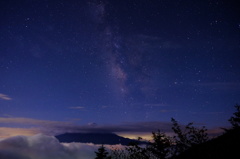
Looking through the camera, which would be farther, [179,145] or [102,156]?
[102,156]

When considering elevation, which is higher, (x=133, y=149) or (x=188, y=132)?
(x=188, y=132)

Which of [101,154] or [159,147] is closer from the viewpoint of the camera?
[159,147]

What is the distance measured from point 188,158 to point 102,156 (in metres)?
23.3

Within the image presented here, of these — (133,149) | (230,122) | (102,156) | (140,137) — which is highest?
(230,122)

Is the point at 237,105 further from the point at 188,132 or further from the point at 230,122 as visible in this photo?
the point at 188,132

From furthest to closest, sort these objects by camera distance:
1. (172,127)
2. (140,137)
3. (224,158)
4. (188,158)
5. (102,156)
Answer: (102,156) → (172,127) → (140,137) → (188,158) → (224,158)

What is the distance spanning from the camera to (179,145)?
23859 mm

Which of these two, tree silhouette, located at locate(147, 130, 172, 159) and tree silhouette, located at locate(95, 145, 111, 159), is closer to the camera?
tree silhouette, located at locate(147, 130, 172, 159)

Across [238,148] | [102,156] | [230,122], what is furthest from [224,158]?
[102,156]

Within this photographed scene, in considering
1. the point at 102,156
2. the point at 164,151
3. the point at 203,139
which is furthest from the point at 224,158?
the point at 102,156

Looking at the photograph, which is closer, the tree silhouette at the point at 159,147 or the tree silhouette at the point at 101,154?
the tree silhouette at the point at 159,147

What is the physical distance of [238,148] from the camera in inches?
483

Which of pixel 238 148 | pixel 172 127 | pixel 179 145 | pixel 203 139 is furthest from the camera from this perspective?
pixel 203 139

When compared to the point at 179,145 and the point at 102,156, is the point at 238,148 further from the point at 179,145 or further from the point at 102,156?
the point at 102,156
